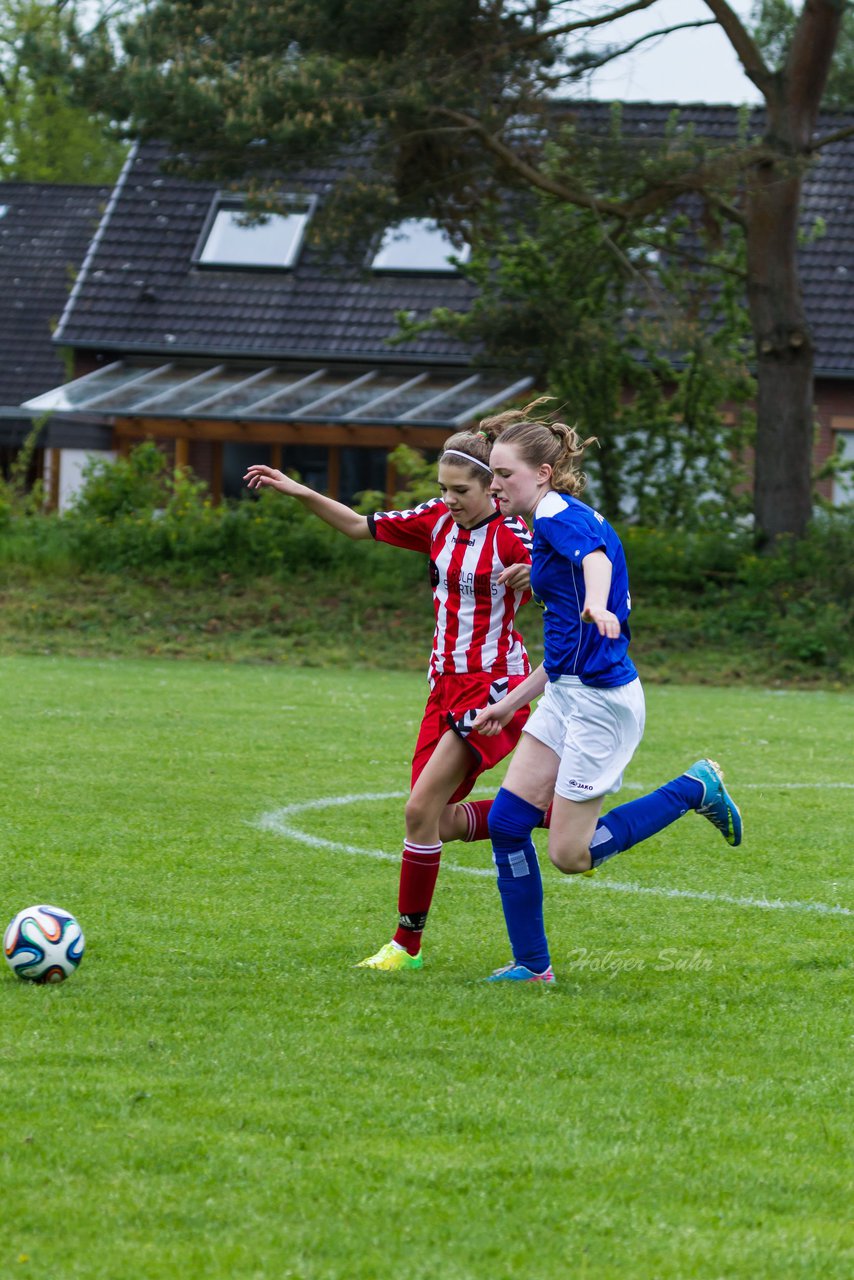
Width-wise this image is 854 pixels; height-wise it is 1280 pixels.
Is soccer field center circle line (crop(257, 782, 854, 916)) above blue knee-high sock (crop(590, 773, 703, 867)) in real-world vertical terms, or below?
below

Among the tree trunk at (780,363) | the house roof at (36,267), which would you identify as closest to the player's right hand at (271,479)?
the tree trunk at (780,363)

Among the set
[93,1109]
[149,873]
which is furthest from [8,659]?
[93,1109]

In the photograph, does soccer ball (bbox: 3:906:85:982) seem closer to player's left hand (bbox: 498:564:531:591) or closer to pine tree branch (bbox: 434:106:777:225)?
player's left hand (bbox: 498:564:531:591)

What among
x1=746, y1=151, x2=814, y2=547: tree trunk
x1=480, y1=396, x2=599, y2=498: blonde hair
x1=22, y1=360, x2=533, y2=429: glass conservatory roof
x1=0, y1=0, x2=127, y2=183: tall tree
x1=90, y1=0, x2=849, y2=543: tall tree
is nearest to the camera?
x1=480, y1=396, x2=599, y2=498: blonde hair

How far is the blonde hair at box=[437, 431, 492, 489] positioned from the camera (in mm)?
6102

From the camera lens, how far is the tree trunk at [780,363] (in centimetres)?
2075

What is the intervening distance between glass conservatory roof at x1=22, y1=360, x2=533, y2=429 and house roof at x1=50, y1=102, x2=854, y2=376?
1.04 feet

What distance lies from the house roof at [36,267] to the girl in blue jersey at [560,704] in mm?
29023

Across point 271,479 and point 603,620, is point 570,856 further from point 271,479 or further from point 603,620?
point 271,479

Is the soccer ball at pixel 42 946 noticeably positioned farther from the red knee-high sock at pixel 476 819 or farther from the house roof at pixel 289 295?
the house roof at pixel 289 295

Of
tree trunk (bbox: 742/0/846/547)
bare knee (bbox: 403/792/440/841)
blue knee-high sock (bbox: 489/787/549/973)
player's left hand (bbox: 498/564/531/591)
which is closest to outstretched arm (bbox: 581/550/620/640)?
player's left hand (bbox: 498/564/531/591)

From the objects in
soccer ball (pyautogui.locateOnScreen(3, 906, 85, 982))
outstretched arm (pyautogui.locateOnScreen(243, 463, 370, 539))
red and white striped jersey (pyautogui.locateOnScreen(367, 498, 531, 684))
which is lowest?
soccer ball (pyautogui.locateOnScreen(3, 906, 85, 982))

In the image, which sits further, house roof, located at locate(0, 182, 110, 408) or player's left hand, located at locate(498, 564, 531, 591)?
house roof, located at locate(0, 182, 110, 408)

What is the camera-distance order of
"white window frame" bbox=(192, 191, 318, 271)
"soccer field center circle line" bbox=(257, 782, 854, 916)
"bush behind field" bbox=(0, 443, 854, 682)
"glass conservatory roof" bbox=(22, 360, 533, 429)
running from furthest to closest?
"white window frame" bbox=(192, 191, 318, 271)
"glass conservatory roof" bbox=(22, 360, 533, 429)
"bush behind field" bbox=(0, 443, 854, 682)
"soccer field center circle line" bbox=(257, 782, 854, 916)
